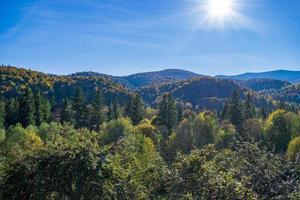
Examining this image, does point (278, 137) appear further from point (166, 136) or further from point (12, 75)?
point (12, 75)

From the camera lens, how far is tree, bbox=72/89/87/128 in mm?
94500

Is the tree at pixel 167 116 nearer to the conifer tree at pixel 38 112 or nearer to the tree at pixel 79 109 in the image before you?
the tree at pixel 79 109

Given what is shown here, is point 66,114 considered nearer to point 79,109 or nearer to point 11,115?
point 79,109

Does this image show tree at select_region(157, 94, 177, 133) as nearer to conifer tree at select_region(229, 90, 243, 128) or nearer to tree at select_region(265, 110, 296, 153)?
conifer tree at select_region(229, 90, 243, 128)

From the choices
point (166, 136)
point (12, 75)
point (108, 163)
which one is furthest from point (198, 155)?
point (12, 75)

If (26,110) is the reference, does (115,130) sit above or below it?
below

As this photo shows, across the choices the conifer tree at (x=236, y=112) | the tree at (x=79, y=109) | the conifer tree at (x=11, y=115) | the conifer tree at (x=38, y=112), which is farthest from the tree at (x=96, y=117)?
the conifer tree at (x=236, y=112)

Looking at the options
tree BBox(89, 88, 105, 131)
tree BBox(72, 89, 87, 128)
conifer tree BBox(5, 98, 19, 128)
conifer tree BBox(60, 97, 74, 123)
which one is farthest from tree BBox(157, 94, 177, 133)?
conifer tree BBox(5, 98, 19, 128)

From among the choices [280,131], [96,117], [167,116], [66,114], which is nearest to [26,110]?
[66,114]

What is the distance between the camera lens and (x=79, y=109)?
95.2m

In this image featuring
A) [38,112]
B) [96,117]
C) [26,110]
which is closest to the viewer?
[26,110]

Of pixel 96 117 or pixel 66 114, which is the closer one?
pixel 66 114

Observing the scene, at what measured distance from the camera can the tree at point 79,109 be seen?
94500 millimetres

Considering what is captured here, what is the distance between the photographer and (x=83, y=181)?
72.5 feet
